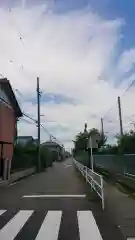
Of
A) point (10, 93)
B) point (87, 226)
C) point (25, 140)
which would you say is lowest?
point (87, 226)

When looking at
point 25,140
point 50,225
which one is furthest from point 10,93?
point 25,140

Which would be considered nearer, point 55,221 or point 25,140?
point 55,221

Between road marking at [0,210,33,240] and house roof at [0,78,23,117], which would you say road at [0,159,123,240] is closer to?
road marking at [0,210,33,240]

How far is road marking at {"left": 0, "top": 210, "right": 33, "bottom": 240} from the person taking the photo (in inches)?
284

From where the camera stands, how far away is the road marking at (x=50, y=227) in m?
7.10

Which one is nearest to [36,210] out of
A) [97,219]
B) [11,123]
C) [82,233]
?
[97,219]

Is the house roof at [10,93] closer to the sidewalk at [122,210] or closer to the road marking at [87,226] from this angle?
the sidewalk at [122,210]

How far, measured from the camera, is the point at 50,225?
27.7 ft

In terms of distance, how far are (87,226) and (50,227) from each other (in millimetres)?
908

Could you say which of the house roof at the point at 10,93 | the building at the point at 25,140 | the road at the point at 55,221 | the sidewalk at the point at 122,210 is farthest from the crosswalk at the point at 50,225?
the building at the point at 25,140

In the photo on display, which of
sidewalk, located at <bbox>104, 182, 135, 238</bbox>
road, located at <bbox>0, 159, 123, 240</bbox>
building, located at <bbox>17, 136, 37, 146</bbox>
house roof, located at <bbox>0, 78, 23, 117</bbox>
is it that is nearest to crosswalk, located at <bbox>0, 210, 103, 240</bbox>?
road, located at <bbox>0, 159, 123, 240</bbox>

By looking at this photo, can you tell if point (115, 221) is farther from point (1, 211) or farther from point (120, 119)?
point (120, 119)

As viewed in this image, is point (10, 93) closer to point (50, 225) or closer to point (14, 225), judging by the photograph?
point (14, 225)

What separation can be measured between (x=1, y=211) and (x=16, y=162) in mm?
20770
